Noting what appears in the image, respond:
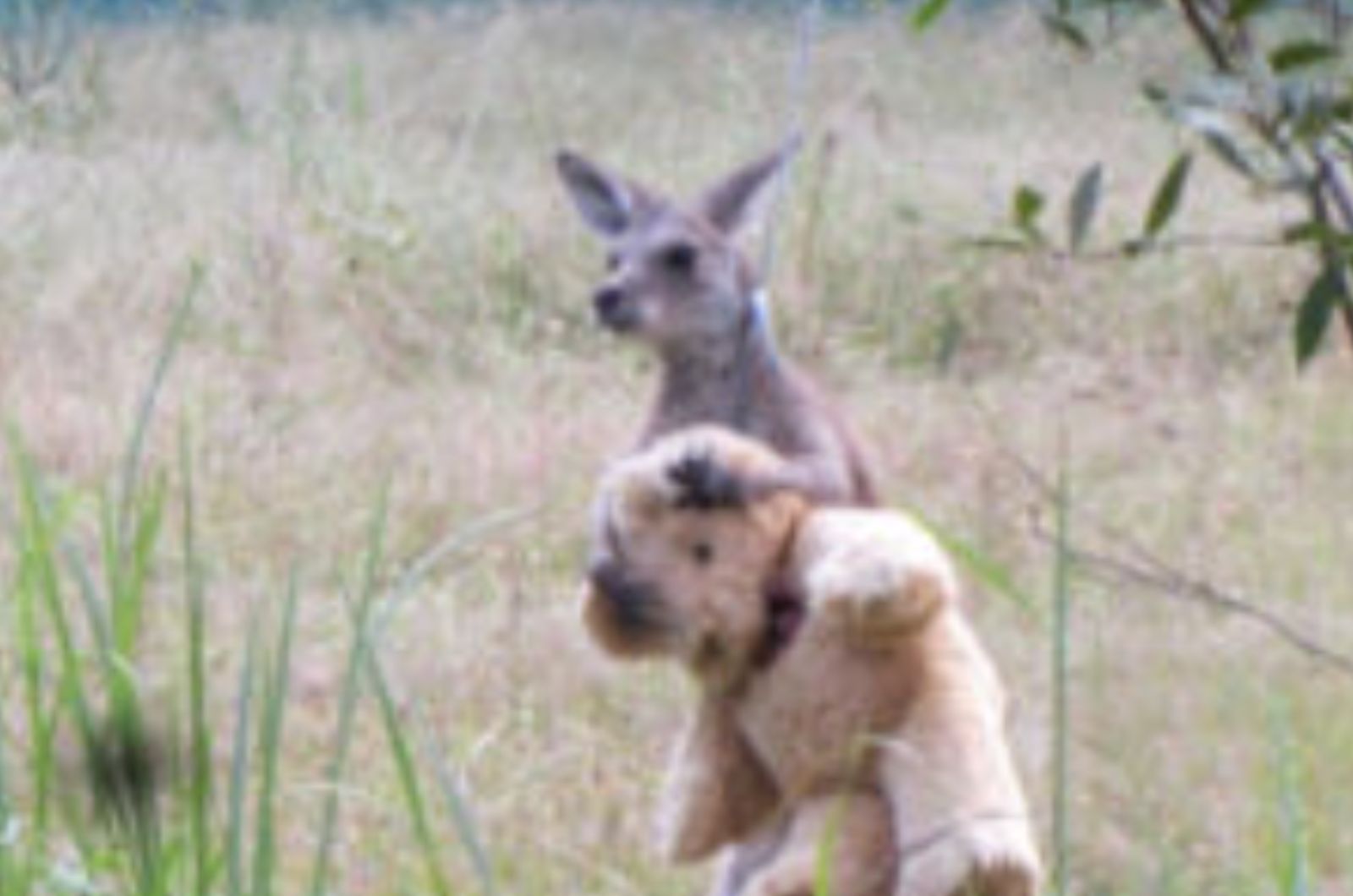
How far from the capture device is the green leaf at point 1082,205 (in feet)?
8.54

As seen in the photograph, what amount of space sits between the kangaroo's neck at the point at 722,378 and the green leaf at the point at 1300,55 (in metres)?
1.45

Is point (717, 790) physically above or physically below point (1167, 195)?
below

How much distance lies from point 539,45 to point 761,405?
1109 centimetres

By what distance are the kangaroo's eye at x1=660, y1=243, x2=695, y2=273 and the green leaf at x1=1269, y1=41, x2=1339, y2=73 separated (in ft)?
7.57

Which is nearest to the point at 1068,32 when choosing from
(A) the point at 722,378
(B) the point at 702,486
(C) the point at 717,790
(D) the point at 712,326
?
(B) the point at 702,486

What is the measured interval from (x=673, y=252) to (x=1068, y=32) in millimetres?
2328

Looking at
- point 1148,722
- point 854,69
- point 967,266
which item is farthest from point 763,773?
point 854,69

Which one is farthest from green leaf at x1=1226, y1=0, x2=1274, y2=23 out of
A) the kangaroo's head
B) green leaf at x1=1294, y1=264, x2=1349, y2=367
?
the kangaroo's head

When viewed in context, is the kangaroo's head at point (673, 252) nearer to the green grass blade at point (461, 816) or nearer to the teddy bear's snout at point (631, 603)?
the teddy bear's snout at point (631, 603)

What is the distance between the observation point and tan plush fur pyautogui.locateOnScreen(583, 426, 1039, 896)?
3.18 metres

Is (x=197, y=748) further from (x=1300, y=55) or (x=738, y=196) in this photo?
(x=738, y=196)

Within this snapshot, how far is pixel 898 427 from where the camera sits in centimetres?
783

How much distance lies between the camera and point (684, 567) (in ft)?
10.8

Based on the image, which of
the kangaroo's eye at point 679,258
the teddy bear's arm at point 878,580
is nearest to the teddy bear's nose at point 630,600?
the teddy bear's arm at point 878,580
